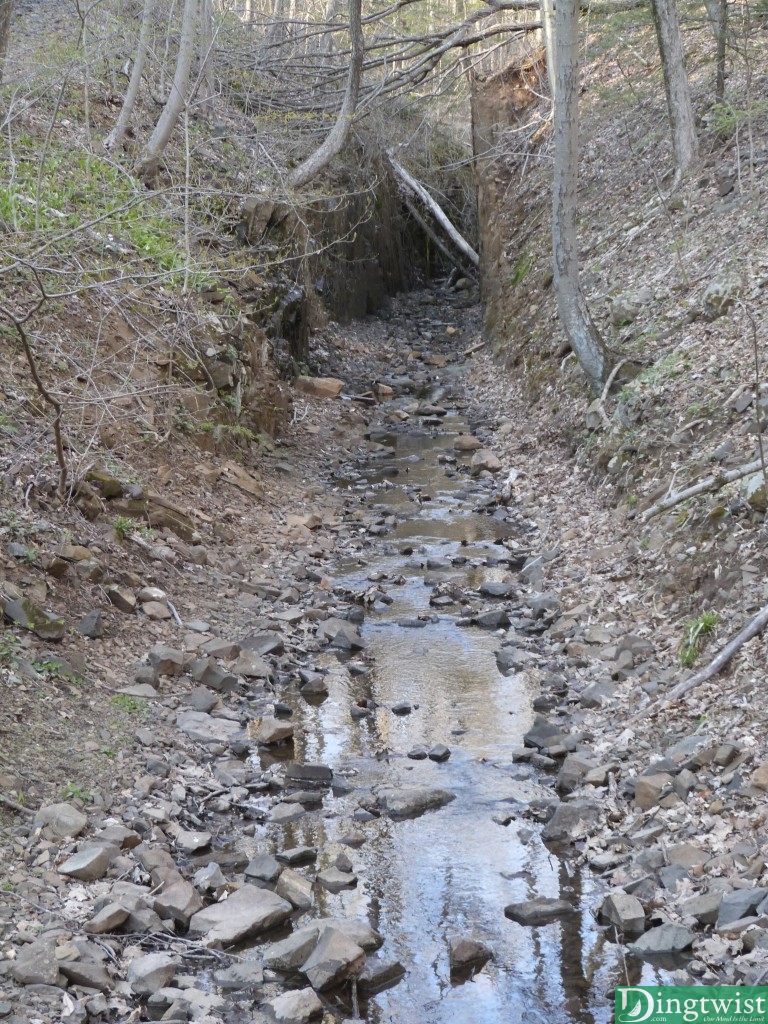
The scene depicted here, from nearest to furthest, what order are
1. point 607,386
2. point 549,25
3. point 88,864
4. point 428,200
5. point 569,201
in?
point 88,864 < point 569,201 < point 607,386 < point 549,25 < point 428,200

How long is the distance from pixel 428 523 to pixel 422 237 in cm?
1711

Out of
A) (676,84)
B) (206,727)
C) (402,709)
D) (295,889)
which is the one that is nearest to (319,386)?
(676,84)

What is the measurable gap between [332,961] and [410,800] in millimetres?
1609

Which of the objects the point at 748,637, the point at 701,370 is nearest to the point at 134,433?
the point at 701,370

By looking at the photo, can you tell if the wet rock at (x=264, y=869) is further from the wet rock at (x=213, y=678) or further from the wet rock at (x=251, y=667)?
the wet rock at (x=251, y=667)

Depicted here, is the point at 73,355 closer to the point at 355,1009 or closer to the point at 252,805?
the point at 252,805

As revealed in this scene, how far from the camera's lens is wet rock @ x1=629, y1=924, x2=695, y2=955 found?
418 cm

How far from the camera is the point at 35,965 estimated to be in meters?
3.81

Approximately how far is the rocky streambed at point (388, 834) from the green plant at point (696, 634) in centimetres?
35

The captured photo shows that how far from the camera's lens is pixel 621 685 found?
665 centimetres

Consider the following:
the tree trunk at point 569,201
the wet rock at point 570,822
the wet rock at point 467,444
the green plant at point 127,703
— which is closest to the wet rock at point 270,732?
the green plant at point 127,703

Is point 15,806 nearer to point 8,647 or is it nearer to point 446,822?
point 8,647

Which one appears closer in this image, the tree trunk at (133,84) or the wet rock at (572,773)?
the wet rock at (572,773)

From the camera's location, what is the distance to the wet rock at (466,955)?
426 cm
